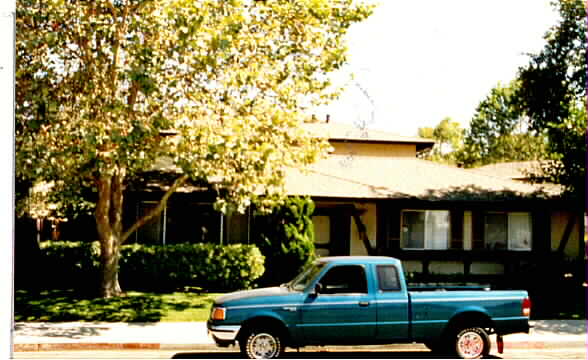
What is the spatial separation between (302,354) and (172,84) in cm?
691

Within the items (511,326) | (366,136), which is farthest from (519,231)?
(511,326)

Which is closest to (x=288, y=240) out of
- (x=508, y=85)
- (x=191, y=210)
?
(x=191, y=210)

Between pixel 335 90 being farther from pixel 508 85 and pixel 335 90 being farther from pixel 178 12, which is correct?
pixel 508 85

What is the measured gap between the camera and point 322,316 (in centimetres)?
1089

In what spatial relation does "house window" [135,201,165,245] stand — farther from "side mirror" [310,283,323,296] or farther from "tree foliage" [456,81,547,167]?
"tree foliage" [456,81,547,167]

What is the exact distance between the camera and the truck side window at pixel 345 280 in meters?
11.2

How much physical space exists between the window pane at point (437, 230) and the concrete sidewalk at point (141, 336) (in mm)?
7419

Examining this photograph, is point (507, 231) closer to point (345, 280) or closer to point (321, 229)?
point (321, 229)

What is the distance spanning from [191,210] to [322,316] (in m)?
12.5

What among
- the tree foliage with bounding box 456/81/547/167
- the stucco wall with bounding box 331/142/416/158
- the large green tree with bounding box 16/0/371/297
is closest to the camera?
the large green tree with bounding box 16/0/371/297

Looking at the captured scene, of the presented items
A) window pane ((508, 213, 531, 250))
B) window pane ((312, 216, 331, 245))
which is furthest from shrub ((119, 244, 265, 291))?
window pane ((508, 213, 531, 250))

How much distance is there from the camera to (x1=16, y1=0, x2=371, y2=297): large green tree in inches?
586

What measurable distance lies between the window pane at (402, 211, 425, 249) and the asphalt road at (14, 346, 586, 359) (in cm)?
1023

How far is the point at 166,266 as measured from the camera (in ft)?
67.5
